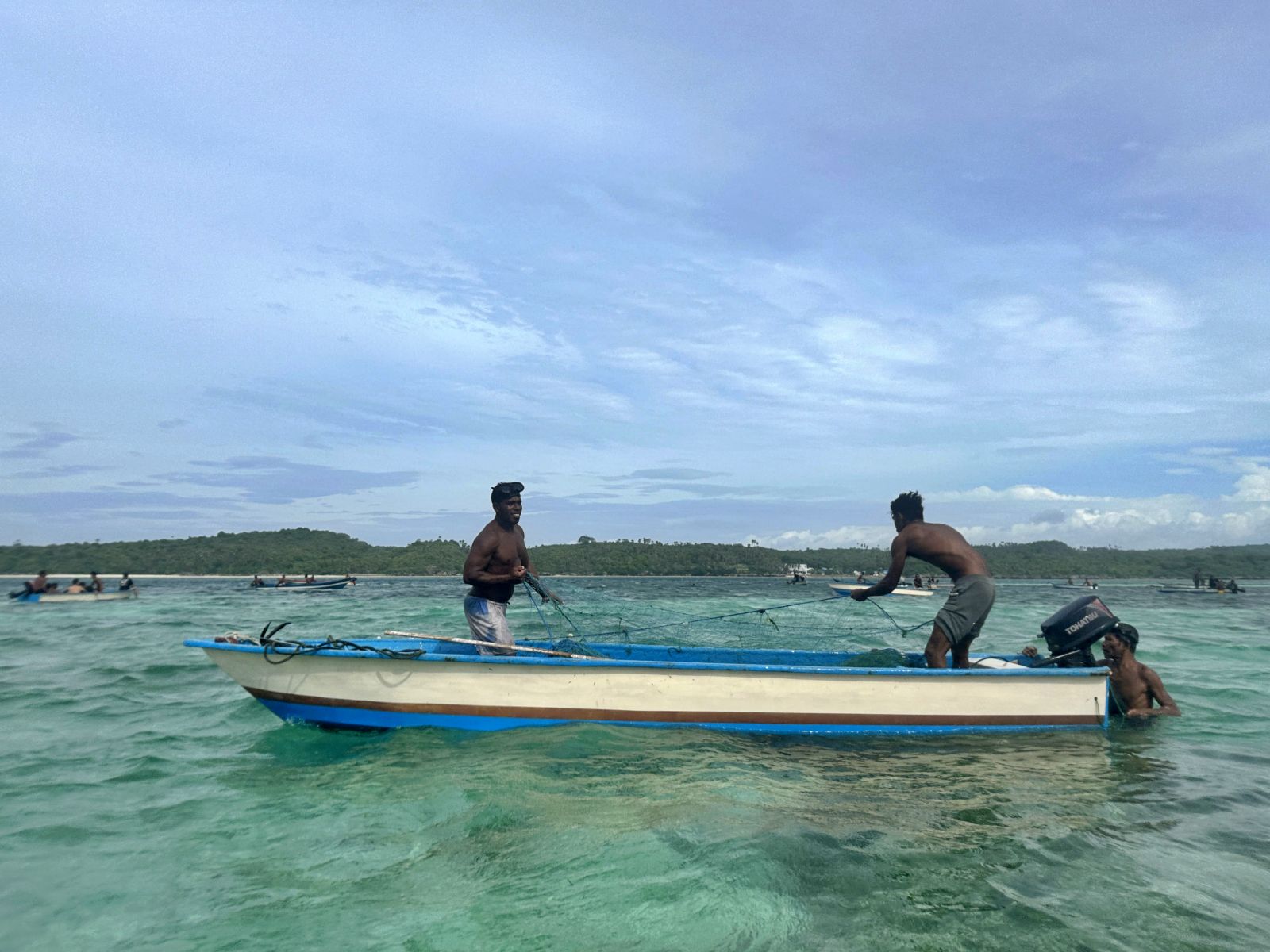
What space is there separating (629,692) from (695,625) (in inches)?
564

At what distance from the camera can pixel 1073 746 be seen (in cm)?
→ 834

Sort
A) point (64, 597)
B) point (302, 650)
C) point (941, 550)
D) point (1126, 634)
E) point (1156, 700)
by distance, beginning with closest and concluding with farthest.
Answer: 1. point (302, 650)
2. point (941, 550)
3. point (1126, 634)
4. point (1156, 700)
5. point (64, 597)

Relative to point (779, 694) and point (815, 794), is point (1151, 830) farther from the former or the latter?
point (779, 694)

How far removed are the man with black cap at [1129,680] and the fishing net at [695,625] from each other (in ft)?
7.46

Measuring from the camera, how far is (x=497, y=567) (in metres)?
8.50

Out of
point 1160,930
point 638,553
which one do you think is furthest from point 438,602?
point 638,553

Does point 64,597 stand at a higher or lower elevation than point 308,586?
higher

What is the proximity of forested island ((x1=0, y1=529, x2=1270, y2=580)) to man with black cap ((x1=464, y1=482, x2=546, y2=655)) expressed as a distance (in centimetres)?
8079

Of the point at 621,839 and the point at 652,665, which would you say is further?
the point at 652,665

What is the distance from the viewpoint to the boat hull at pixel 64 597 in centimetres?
3488

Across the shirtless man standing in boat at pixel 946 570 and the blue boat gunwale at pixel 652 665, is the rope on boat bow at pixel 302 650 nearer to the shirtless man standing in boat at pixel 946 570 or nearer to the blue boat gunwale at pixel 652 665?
the blue boat gunwale at pixel 652 665

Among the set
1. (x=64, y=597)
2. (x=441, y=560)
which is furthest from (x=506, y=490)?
(x=441, y=560)

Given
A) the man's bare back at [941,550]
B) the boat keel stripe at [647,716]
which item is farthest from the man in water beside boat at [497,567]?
the man's bare back at [941,550]

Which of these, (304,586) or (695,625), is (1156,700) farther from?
(304,586)
